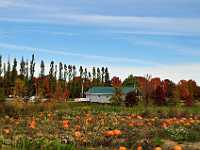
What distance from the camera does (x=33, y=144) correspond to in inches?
302

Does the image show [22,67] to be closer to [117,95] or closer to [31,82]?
[31,82]

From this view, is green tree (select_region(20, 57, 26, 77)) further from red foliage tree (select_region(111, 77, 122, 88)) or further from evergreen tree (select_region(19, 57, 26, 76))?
red foliage tree (select_region(111, 77, 122, 88))

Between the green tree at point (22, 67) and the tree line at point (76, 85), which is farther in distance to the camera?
the green tree at point (22, 67)

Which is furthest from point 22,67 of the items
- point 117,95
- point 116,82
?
point 117,95

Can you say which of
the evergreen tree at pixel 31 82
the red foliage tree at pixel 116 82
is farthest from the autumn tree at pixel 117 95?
the evergreen tree at pixel 31 82

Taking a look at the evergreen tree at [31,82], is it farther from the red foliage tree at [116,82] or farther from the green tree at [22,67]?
the red foliage tree at [116,82]

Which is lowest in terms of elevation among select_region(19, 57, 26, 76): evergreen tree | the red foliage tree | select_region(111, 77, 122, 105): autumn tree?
select_region(111, 77, 122, 105): autumn tree

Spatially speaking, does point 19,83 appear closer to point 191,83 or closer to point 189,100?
point 189,100

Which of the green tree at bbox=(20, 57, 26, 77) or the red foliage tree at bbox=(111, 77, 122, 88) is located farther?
the green tree at bbox=(20, 57, 26, 77)

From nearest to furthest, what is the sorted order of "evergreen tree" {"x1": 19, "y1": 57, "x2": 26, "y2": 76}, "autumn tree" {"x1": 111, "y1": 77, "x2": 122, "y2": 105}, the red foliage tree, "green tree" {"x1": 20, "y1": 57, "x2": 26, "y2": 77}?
"autumn tree" {"x1": 111, "y1": 77, "x2": 122, "y2": 105} → the red foliage tree → "green tree" {"x1": 20, "y1": 57, "x2": 26, "y2": 77} → "evergreen tree" {"x1": 19, "y1": 57, "x2": 26, "y2": 76}

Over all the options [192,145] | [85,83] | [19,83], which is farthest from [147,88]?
[192,145]

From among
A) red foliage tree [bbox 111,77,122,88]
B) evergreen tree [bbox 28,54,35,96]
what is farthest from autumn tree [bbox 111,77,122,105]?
evergreen tree [bbox 28,54,35,96]

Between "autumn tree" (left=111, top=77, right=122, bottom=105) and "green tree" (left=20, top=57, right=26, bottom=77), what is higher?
"green tree" (left=20, top=57, right=26, bottom=77)

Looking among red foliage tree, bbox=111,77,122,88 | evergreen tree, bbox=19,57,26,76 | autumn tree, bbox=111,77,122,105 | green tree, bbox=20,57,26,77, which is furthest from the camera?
evergreen tree, bbox=19,57,26,76
